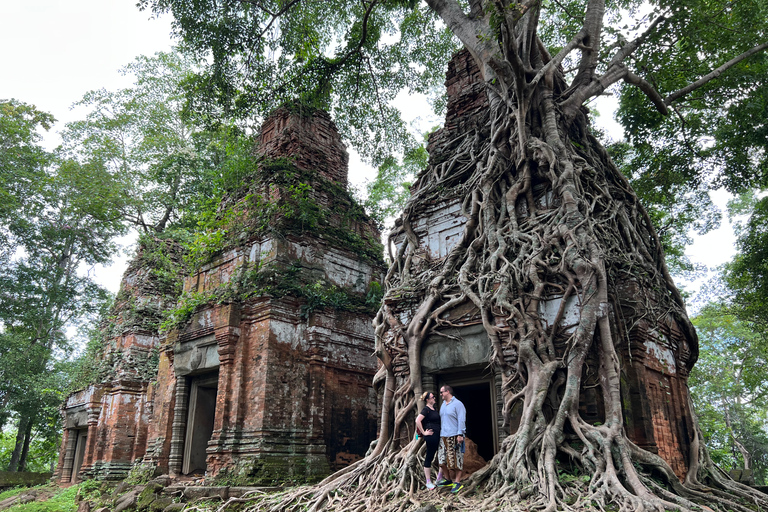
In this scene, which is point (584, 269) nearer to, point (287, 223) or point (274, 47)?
point (287, 223)

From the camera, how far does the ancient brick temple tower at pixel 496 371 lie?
19.2ft

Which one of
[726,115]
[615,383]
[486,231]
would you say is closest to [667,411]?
[615,383]

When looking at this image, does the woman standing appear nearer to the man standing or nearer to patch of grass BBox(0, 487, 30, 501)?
the man standing

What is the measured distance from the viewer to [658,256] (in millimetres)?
7699

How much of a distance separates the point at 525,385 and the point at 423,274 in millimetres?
2245

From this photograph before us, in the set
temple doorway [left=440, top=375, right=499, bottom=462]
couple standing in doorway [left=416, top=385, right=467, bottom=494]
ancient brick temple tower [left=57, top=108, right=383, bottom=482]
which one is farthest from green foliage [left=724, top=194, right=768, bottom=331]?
couple standing in doorway [left=416, top=385, right=467, bottom=494]

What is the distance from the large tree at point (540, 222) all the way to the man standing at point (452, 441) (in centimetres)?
25

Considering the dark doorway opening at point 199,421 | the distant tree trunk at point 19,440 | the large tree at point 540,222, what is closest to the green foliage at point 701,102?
the large tree at point 540,222

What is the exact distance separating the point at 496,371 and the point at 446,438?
1.07m

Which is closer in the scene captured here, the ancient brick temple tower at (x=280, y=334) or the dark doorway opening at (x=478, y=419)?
the dark doorway opening at (x=478, y=419)

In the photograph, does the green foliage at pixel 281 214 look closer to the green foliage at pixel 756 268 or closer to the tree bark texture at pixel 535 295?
the tree bark texture at pixel 535 295

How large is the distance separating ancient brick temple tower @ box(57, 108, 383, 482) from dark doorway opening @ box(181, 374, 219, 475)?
0.06 ft

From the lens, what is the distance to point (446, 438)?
5.57 metres

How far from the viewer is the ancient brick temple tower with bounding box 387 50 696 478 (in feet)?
19.2
